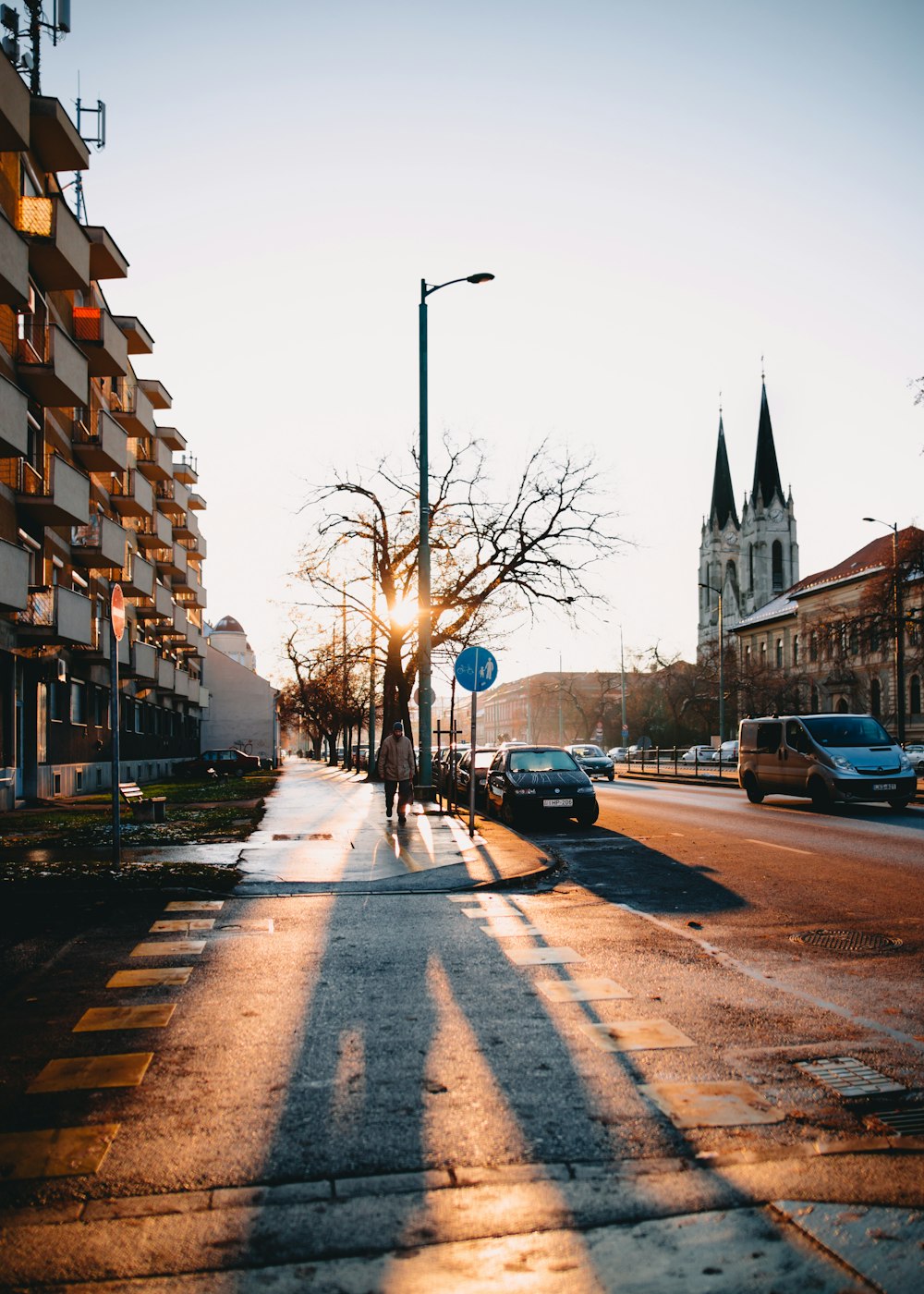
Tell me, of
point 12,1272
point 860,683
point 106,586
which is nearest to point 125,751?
point 106,586

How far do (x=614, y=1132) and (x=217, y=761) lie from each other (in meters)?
53.7

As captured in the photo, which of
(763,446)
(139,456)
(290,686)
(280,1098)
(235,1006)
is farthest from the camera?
(763,446)

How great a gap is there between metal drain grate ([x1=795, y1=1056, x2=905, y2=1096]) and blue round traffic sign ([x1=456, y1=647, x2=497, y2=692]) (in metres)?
11.5

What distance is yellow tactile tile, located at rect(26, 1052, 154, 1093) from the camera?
4848 millimetres

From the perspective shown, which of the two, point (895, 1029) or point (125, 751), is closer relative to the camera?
point (895, 1029)

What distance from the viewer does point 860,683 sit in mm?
76750

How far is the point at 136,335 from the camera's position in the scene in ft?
146

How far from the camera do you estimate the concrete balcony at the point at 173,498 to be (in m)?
56.5

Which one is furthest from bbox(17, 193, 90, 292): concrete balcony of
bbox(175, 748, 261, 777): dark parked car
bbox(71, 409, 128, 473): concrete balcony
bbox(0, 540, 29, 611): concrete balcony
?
bbox(175, 748, 261, 777): dark parked car

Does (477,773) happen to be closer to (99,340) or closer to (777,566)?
(99,340)

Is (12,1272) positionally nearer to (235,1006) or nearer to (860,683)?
(235,1006)

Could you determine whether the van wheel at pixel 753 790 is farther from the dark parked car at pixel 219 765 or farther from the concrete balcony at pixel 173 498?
the concrete balcony at pixel 173 498

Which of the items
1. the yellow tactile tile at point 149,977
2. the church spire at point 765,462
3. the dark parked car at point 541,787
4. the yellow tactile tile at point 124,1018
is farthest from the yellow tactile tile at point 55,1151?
the church spire at point 765,462

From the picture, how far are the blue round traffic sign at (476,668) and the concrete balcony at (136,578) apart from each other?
25.0m
